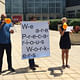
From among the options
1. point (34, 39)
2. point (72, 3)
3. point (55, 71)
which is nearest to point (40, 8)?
point (72, 3)

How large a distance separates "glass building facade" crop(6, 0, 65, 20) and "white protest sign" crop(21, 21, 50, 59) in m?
62.6

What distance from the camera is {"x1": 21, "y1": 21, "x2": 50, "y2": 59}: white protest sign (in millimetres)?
7121

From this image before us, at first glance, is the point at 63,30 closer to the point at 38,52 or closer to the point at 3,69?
the point at 38,52

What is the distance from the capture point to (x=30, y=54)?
7227mm

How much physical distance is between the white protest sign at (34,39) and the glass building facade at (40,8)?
205 ft

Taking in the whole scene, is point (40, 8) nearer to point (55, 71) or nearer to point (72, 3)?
point (72, 3)

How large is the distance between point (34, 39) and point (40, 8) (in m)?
64.4

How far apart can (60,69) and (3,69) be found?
1.98 m

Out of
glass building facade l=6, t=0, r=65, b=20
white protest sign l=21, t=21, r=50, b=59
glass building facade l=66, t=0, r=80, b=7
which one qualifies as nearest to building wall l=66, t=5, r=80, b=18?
glass building facade l=66, t=0, r=80, b=7

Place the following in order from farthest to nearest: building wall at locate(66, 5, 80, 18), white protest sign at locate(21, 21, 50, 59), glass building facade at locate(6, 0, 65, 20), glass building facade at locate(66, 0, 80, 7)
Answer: glass building facade at locate(6, 0, 65, 20)
glass building facade at locate(66, 0, 80, 7)
building wall at locate(66, 5, 80, 18)
white protest sign at locate(21, 21, 50, 59)

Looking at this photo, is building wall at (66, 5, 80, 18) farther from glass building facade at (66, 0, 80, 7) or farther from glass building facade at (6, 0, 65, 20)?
glass building facade at (6, 0, 65, 20)

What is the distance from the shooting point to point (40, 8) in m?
70.9

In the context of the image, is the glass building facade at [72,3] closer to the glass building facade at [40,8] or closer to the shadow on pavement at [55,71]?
the glass building facade at [40,8]

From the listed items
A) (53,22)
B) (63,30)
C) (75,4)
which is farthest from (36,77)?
(75,4)
